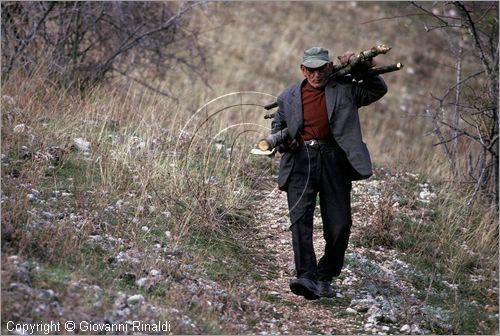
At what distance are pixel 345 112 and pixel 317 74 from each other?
38cm

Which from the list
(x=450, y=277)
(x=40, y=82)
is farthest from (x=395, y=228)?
(x=40, y=82)

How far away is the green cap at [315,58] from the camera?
648 centimetres

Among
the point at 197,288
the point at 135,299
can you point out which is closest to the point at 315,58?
the point at 197,288

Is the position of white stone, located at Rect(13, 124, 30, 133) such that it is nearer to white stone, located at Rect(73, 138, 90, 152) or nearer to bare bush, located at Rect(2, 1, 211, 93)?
white stone, located at Rect(73, 138, 90, 152)

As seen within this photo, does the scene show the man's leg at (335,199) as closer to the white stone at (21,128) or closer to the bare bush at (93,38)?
the white stone at (21,128)

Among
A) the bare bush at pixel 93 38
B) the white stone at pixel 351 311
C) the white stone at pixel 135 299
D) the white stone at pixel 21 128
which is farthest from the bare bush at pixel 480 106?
the white stone at pixel 135 299

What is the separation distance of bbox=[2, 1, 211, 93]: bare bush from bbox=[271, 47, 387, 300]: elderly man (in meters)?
4.65

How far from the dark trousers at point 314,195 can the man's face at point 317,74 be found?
0.51 meters

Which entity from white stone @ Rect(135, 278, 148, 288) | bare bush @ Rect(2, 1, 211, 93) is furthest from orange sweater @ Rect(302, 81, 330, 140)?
bare bush @ Rect(2, 1, 211, 93)

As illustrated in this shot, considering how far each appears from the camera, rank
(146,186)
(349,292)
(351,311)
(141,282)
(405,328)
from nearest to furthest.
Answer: (141,282) → (405,328) → (351,311) → (349,292) → (146,186)

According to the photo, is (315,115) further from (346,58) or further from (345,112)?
(346,58)

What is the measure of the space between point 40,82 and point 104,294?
4.62m

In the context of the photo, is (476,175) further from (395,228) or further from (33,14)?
(33,14)

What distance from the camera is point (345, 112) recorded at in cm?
657
